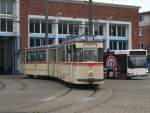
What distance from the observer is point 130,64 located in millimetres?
44312

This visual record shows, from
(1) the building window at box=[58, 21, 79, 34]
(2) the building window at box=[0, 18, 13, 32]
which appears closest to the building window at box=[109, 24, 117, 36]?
(1) the building window at box=[58, 21, 79, 34]

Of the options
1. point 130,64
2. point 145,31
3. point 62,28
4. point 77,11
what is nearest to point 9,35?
point 62,28

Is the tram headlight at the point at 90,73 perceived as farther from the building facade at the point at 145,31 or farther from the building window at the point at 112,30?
the building facade at the point at 145,31

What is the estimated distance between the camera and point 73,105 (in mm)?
19828

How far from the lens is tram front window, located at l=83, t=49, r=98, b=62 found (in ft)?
95.5

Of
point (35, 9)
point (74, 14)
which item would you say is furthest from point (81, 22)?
point (35, 9)

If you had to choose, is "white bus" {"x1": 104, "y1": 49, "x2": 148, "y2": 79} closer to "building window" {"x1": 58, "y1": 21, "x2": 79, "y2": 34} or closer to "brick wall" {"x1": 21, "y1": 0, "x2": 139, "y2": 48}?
"brick wall" {"x1": 21, "y1": 0, "x2": 139, "y2": 48}

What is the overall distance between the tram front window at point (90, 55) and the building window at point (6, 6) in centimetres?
3069

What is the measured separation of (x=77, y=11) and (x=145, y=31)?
109 feet

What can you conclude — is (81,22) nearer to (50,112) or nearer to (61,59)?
(61,59)

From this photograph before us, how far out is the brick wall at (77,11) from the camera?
60.0 metres

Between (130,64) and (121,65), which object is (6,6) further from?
(130,64)

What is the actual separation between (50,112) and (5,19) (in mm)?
41792

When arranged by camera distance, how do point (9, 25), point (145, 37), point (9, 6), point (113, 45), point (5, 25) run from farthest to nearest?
point (145, 37), point (113, 45), point (9, 6), point (9, 25), point (5, 25)
